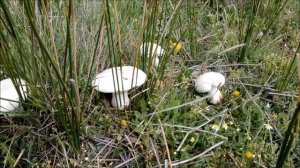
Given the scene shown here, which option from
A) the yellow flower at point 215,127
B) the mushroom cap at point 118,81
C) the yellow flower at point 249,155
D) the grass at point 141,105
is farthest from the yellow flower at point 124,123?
the yellow flower at point 249,155

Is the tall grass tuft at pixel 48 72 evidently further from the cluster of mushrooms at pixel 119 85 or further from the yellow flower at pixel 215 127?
the yellow flower at pixel 215 127

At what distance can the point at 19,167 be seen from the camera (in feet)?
4.26

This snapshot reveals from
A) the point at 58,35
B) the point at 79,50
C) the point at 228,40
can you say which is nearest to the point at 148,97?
the point at 79,50

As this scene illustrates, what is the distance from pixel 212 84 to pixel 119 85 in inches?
17.0

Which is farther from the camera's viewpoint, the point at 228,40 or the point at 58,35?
the point at 228,40

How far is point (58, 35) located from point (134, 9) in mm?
581

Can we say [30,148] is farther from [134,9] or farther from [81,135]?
[134,9]

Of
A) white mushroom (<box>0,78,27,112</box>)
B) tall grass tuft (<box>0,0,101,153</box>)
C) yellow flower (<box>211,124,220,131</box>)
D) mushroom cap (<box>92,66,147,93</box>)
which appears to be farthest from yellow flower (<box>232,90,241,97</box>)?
white mushroom (<box>0,78,27,112</box>)

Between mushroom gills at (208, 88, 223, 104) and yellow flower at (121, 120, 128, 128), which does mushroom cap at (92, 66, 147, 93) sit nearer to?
yellow flower at (121, 120, 128, 128)

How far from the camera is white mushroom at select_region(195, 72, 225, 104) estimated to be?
5.01ft

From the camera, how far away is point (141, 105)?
1.47 m

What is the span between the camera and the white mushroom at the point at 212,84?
5.01 feet

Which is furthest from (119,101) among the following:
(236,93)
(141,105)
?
(236,93)

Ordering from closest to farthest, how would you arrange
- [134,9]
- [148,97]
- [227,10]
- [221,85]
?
[148,97], [221,85], [134,9], [227,10]
